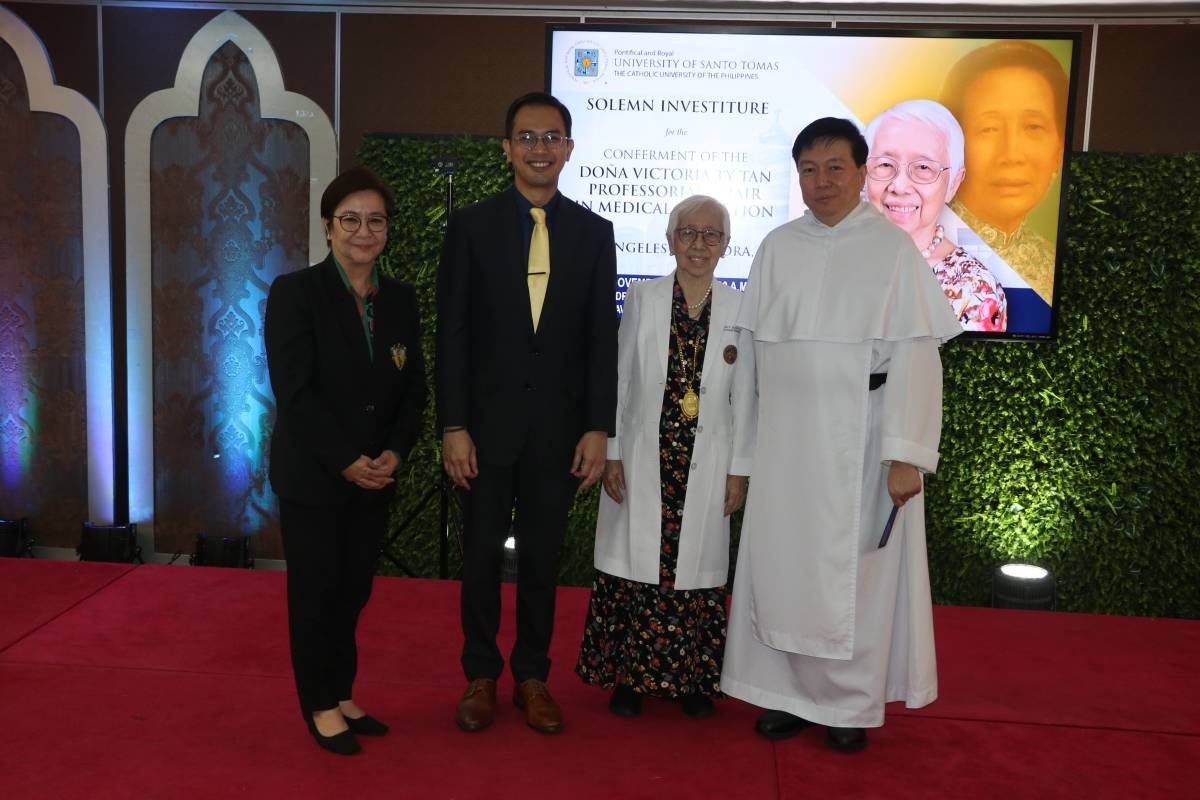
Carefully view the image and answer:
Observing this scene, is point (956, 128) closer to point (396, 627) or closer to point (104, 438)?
point (396, 627)

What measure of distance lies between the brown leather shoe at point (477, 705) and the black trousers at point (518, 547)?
3 cm

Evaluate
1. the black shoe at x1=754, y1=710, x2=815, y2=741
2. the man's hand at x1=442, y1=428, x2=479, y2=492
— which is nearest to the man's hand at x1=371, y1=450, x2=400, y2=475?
the man's hand at x1=442, y1=428, x2=479, y2=492

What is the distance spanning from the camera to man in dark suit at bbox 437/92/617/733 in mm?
2729

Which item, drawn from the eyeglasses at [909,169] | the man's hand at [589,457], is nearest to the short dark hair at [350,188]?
the man's hand at [589,457]

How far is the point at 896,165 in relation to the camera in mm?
4852

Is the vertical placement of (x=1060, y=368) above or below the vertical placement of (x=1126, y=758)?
above

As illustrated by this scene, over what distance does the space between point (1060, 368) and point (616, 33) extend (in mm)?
2732

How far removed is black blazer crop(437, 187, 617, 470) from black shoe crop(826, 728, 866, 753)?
3.47 ft

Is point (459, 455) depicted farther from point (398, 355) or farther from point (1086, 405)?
point (1086, 405)

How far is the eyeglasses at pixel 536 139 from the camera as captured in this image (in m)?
2.70

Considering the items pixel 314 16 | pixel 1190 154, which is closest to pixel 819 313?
pixel 1190 154

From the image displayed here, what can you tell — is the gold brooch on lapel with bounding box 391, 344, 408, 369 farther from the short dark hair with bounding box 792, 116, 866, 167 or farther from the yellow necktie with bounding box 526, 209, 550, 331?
the short dark hair with bounding box 792, 116, 866, 167

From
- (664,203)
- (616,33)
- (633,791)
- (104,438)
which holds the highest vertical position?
(616,33)

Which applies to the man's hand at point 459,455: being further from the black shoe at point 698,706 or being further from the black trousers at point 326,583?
the black shoe at point 698,706
